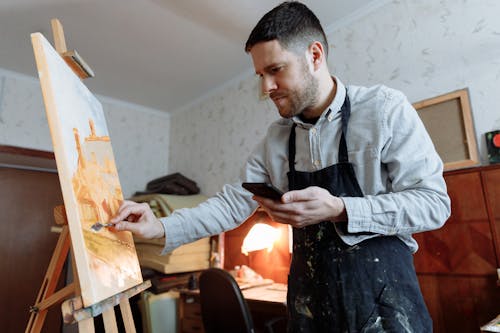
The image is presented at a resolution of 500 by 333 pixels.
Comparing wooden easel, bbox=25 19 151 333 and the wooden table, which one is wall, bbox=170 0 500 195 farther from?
wooden easel, bbox=25 19 151 333

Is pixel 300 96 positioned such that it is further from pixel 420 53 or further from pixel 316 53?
pixel 420 53

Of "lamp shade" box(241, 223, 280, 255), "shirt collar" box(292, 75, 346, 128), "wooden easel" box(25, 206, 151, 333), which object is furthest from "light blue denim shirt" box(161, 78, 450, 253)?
"lamp shade" box(241, 223, 280, 255)

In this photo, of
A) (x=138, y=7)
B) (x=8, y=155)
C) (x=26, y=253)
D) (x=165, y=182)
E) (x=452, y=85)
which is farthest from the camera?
(x=165, y=182)

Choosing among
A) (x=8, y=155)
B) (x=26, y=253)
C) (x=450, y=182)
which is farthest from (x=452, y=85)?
(x=26, y=253)

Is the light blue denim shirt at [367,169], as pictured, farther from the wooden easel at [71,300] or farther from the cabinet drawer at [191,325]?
the cabinet drawer at [191,325]

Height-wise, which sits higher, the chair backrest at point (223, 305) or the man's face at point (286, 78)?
the man's face at point (286, 78)

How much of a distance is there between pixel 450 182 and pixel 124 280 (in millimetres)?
1626

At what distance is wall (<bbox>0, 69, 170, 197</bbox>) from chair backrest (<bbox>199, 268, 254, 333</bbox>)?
2.03 meters

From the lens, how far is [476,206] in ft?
5.26

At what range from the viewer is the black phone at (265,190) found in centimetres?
77

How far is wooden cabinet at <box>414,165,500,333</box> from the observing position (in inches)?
60.4

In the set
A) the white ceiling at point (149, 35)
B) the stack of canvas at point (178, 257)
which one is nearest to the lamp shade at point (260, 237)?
the stack of canvas at point (178, 257)

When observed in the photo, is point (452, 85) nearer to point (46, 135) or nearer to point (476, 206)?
point (476, 206)

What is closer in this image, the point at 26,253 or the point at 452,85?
A: the point at 452,85
